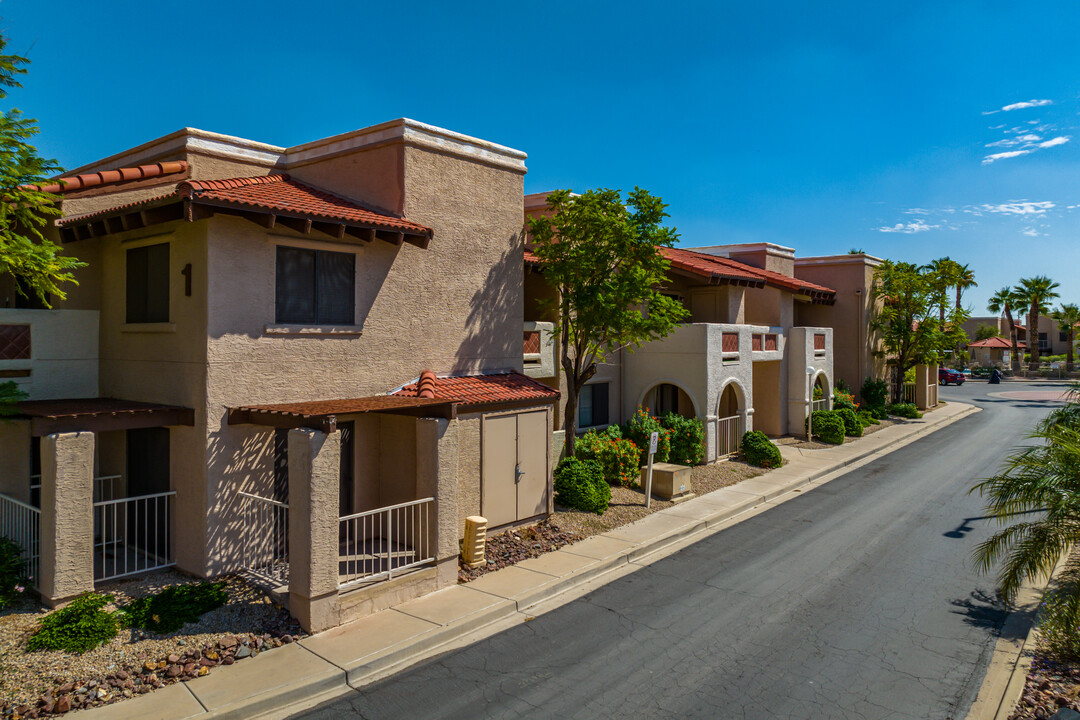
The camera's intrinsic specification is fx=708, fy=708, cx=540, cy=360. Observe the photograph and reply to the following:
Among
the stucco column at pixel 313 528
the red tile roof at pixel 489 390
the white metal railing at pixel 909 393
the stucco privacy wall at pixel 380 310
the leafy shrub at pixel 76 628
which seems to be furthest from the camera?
the white metal railing at pixel 909 393

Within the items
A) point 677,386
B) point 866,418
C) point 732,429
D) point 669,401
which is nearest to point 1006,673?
point 677,386

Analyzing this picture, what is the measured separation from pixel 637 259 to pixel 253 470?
32.4 ft

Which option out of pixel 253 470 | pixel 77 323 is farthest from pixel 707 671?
pixel 77 323

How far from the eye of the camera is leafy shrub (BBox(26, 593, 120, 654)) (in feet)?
27.8

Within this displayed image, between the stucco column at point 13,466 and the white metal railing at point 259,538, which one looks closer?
the white metal railing at point 259,538

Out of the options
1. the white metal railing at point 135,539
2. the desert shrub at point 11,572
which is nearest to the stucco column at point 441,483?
the white metal railing at point 135,539

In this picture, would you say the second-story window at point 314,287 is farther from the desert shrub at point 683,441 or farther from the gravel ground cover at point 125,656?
the desert shrub at point 683,441

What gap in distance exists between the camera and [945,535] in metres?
A: 15.2

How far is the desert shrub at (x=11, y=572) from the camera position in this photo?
9656 mm

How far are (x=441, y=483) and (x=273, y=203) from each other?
5.18m

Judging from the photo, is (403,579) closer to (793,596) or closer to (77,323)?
(793,596)

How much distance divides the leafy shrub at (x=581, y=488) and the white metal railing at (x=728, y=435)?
781cm

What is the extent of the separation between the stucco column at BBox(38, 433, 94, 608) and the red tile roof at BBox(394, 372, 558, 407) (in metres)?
5.08

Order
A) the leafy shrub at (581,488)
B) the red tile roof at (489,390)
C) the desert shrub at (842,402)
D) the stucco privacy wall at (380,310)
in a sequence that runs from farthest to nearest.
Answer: the desert shrub at (842,402) → the leafy shrub at (581,488) → the red tile roof at (489,390) → the stucco privacy wall at (380,310)
